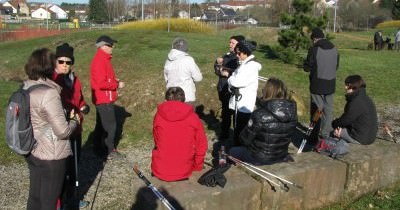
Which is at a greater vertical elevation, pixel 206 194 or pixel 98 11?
pixel 98 11

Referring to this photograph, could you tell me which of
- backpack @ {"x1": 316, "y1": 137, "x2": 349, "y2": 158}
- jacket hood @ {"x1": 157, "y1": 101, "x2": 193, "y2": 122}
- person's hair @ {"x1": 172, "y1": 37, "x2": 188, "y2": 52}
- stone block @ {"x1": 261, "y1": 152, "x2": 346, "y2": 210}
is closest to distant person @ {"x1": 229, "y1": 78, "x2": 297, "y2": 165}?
stone block @ {"x1": 261, "y1": 152, "x2": 346, "y2": 210}

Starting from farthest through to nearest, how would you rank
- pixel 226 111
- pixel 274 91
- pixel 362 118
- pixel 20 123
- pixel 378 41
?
pixel 378 41, pixel 226 111, pixel 362 118, pixel 274 91, pixel 20 123

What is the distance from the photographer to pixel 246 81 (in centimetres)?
600

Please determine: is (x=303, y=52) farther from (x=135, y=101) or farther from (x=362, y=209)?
(x=362, y=209)

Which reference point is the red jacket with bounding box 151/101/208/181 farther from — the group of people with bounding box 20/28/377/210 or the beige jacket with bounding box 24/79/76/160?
the beige jacket with bounding box 24/79/76/160

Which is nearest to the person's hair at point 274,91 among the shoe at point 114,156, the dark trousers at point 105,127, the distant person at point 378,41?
the dark trousers at point 105,127

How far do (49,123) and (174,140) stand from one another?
1.21 m

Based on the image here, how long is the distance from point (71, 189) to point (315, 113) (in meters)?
3.83

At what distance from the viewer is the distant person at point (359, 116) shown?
18.3ft

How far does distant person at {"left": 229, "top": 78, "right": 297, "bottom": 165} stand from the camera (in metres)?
4.70

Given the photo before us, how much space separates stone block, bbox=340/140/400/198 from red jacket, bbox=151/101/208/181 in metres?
1.96

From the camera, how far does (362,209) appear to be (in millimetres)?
4953

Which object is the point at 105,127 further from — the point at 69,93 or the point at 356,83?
the point at 356,83

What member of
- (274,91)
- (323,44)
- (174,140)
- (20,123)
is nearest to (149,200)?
(174,140)
